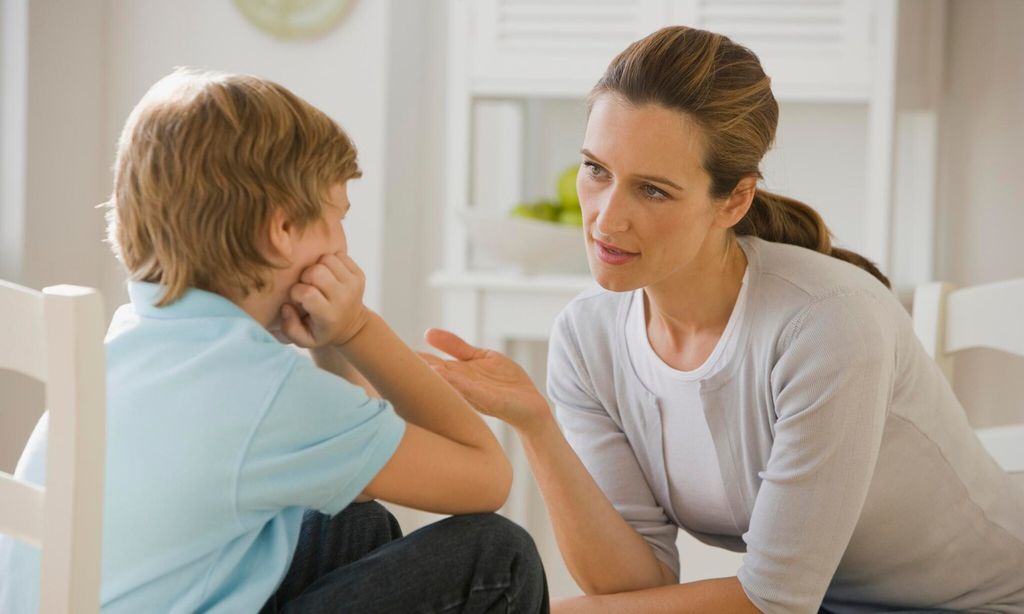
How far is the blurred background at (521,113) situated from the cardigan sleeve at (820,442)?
1.05 meters

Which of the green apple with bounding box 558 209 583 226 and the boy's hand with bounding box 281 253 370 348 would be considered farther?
the green apple with bounding box 558 209 583 226

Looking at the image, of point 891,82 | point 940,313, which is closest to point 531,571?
point 940,313

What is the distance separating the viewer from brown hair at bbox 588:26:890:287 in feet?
4.12

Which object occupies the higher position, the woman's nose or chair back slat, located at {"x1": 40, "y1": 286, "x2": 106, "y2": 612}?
the woman's nose

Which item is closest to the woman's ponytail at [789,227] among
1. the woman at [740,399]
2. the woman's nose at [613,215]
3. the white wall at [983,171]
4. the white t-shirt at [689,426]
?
the woman at [740,399]

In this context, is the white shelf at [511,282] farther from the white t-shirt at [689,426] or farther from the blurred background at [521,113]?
the white t-shirt at [689,426]

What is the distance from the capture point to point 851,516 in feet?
4.02

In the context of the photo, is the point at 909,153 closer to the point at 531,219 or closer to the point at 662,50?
the point at 531,219

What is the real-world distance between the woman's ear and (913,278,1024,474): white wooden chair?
0.35 m

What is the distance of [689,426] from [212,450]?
638 millimetres

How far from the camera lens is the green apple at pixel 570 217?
7.63 ft

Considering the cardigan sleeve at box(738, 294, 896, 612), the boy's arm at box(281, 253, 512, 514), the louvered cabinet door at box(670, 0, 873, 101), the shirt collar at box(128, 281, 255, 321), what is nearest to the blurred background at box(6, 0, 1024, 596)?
the louvered cabinet door at box(670, 0, 873, 101)

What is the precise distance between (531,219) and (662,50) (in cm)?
100

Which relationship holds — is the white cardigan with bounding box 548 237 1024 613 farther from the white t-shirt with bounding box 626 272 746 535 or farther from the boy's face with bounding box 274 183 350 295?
the boy's face with bounding box 274 183 350 295
